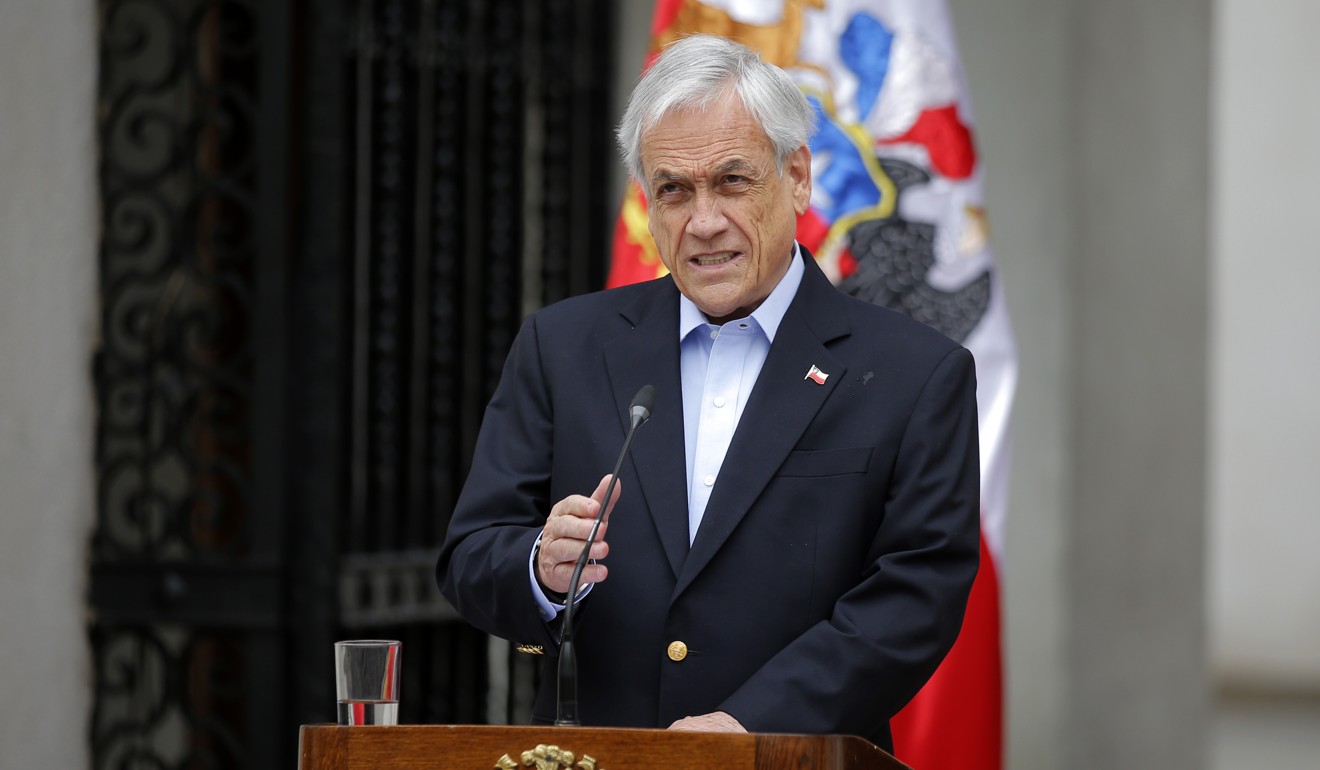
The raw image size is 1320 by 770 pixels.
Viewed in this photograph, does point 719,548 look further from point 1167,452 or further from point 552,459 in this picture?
point 1167,452

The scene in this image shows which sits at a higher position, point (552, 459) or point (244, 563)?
point (552, 459)

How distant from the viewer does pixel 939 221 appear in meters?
4.02

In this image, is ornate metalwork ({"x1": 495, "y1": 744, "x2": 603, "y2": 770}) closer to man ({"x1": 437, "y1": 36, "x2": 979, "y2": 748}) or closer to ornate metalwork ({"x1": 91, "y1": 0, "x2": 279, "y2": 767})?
man ({"x1": 437, "y1": 36, "x2": 979, "y2": 748})

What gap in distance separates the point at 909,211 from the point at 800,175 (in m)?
1.82

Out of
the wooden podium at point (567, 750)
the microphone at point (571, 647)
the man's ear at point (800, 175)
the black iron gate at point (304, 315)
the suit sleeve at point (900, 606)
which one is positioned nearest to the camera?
the wooden podium at point (567, 750)

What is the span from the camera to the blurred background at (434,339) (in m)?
3.54

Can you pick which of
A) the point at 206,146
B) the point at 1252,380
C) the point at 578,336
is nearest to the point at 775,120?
the point at 578,336

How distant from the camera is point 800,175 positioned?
223 centimetres

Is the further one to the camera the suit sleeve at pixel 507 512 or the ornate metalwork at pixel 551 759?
the suit sleeve at pixel 507 512

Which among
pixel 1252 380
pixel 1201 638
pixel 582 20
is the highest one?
pixel 582 20

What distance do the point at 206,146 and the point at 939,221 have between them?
2056 millimetres

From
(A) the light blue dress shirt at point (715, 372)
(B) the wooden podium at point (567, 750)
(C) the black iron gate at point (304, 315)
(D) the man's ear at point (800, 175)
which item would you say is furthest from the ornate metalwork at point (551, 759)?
(C) the black iron gate at point (304, 315)

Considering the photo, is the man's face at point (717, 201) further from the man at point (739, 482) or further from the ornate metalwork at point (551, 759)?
the ornate metalwork at point (551, 759)

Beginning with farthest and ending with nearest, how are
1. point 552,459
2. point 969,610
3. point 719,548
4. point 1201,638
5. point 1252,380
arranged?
point 1201,638 < point 969,610 < point 1252,380 < point 552,459 < point 719,548
